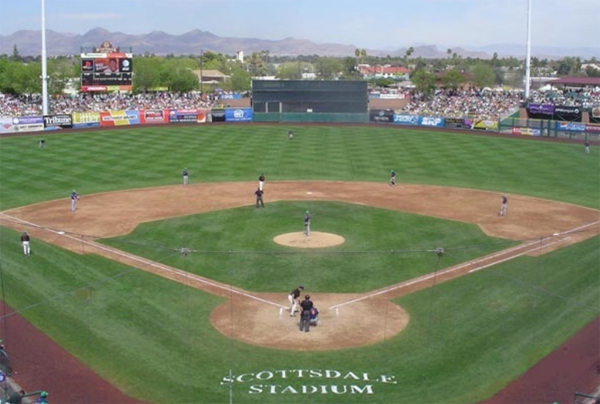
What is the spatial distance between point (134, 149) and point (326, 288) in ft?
Answer: 144

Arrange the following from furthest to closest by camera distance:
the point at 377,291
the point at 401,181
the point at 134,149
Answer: the point at 134,149 < the point at 401,181 < the point at 377,291

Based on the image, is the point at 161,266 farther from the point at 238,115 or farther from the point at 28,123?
the point at 238,115

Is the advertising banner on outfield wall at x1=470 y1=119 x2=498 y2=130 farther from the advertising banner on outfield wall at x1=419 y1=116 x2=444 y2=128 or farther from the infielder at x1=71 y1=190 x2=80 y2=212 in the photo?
the infielder at x1=71 y1=190 x2=80 y2=212

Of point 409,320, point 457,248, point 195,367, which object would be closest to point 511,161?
point 457,248

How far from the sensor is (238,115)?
3583 inches

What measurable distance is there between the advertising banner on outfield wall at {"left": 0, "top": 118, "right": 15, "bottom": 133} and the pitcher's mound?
2050 inches

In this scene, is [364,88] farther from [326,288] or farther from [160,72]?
[326,288]

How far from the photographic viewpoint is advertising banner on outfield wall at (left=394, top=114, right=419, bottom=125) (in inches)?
3504

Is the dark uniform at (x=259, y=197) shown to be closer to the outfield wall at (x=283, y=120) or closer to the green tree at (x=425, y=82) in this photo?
the outfield wall at (x=283, y=120)

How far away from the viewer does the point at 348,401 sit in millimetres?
18453

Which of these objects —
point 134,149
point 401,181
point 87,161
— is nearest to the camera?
point 401,181

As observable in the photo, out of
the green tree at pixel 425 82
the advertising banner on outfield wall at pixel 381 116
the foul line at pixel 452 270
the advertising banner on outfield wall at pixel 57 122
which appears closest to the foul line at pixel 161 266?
the foul line at pixel 452 270

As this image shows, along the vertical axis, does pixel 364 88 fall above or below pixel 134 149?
above

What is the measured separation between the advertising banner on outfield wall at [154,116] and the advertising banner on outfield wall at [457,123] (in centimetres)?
3534
